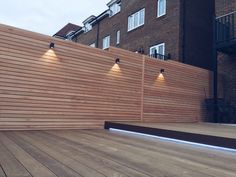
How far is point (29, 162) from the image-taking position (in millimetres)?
3391

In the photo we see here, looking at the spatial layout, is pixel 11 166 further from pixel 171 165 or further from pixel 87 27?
pixel 87 27

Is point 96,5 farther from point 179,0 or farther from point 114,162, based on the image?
point 114,162

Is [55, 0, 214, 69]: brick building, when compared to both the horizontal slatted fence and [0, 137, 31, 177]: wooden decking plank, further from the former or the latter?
[0, 137, 31, 177]: wooden decking plank

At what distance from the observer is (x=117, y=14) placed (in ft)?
60.6

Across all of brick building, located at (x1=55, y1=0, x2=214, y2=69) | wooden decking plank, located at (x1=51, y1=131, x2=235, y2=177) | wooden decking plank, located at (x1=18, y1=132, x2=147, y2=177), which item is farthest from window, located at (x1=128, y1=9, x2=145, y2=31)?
wooden decking plank, located at (x1=51, y1=131, x2=235, y2=177)

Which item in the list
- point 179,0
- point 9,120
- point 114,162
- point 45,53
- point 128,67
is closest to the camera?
point 114,162

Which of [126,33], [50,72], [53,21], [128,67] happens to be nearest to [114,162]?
[50,72]

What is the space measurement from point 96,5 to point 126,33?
189 feet

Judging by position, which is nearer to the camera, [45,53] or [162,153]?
[162,153]

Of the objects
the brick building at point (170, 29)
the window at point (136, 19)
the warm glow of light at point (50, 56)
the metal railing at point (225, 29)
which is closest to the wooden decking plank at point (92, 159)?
the warm glow of light at point (50, 56)

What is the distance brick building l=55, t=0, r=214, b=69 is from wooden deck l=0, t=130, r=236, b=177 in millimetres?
8836

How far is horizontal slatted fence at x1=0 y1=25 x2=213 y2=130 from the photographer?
6.66 metres

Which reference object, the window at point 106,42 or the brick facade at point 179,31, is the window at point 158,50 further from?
the window at point 106,42

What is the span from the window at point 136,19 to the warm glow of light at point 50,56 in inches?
355
